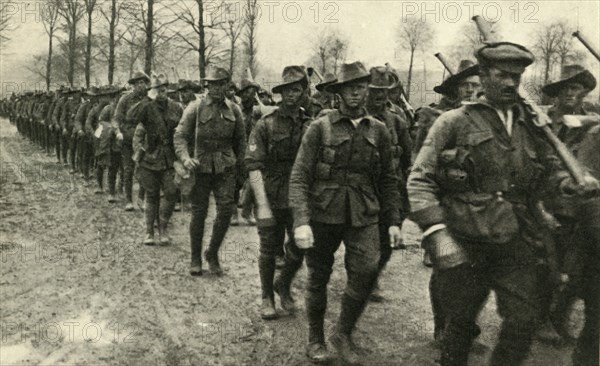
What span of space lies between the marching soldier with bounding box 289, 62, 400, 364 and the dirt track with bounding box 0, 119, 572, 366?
478 millimetres

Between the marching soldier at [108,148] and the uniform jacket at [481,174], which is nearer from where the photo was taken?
the uniform jacket at [481,174]

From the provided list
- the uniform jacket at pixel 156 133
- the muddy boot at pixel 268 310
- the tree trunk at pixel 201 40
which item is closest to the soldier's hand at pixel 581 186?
the muddy boot at pixel 268 310

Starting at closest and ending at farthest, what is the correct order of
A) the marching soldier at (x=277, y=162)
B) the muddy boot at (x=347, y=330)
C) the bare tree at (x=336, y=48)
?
the muddy boot at (x=347, y=330) < the marching soldier at (x=277, y=162) < the bare tree at (x=336, y=48)

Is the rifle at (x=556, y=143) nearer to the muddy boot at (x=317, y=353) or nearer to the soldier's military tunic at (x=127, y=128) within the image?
the muddy boot at (x=317, y=353)

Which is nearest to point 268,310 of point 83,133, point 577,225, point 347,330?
point 347,330

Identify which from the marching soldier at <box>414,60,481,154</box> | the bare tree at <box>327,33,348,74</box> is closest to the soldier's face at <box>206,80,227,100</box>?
the marching soldier at <box>414,60,481,154</box>

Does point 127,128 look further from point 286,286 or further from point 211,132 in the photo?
point 286,286

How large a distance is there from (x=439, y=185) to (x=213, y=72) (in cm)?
385

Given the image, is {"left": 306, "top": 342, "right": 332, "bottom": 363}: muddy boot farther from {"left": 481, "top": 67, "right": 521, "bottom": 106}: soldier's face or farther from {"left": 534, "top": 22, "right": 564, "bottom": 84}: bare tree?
{"left": 534, "top": 22, "right": 564, "bottom": 84}: bare tree

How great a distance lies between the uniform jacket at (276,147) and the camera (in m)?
5.83

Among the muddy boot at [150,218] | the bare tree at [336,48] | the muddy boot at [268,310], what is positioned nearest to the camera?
the muddy boot at [268,310]

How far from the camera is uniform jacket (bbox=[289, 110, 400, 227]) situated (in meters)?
4.72

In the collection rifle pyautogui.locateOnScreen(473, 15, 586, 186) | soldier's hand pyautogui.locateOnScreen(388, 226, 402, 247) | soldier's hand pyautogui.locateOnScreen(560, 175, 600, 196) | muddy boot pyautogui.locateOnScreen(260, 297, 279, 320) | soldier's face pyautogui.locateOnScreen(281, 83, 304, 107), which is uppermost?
soldier's face pyautogui.locateOnScreen(281, 83, 304, 107)

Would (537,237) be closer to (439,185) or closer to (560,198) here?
(439,185)
